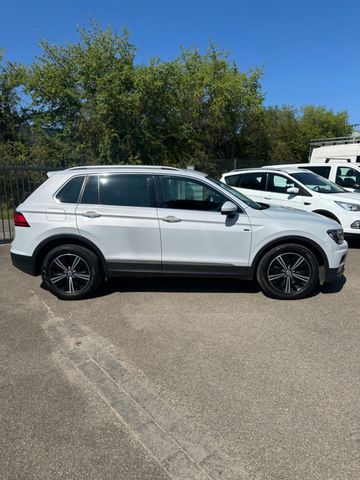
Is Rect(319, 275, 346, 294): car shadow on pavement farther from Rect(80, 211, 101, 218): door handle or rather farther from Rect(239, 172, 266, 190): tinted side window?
Rect(239, 172, 266, 190): tinted side window

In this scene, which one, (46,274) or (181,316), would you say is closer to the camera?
(181,316)

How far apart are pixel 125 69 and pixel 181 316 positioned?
11229 millimetres

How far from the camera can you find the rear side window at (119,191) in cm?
485

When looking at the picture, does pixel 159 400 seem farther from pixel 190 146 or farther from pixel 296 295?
pixel 190 146

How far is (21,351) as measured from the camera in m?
3.58

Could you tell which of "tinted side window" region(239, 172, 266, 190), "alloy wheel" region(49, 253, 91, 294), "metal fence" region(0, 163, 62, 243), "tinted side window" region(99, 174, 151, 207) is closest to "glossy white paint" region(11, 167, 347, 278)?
"tinted side window" region(99, 174, 151, 207)

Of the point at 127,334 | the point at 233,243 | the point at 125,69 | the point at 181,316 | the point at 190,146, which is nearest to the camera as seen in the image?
the point at 127,334

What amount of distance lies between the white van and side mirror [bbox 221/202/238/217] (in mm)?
10105

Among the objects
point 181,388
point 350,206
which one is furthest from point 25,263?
point 350,206

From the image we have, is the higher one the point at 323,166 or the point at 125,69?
the point at 125,69

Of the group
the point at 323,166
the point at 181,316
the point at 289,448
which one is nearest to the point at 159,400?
the point at 289,448

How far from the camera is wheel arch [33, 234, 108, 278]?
480 centimetres

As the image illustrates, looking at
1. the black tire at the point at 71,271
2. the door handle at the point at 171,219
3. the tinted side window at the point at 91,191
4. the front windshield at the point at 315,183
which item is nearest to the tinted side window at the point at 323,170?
the front windshield at the point at 315,183

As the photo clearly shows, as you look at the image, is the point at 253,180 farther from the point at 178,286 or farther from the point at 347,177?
the point at 178,286
